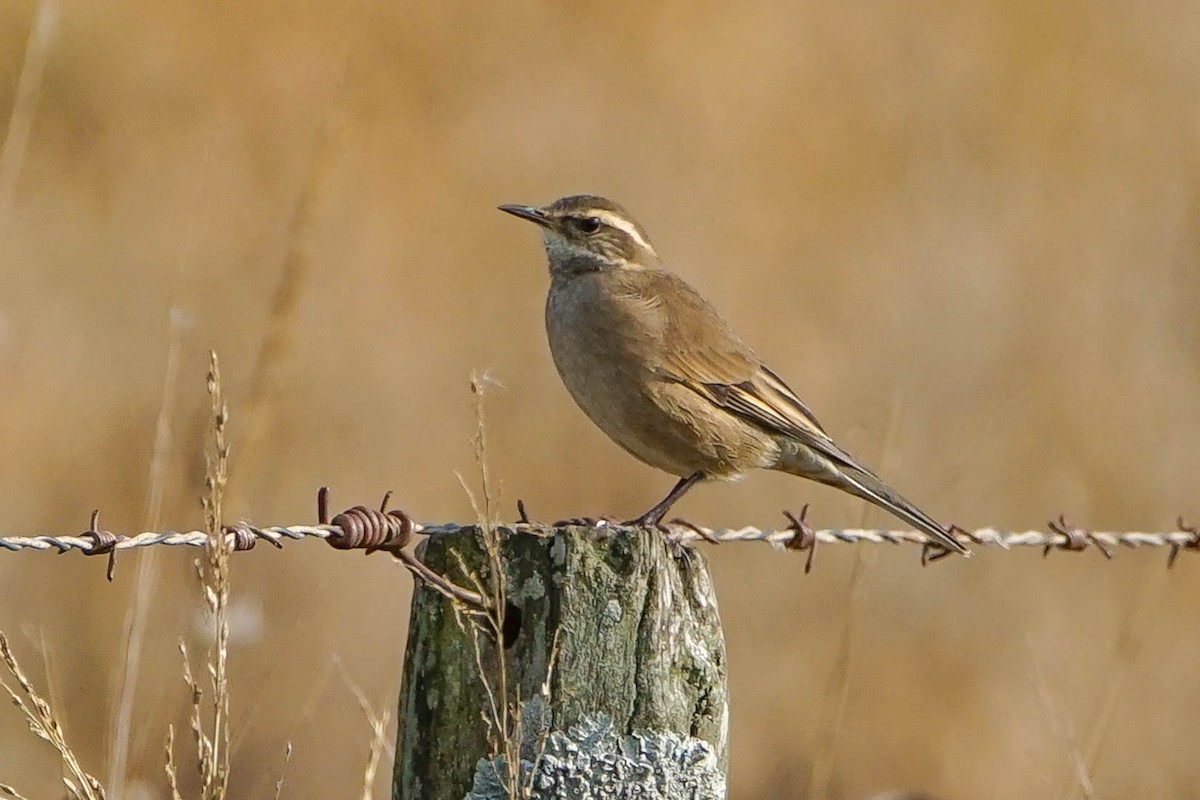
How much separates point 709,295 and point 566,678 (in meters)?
8.68

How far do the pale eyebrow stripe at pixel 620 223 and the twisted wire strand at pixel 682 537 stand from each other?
1.82 meters

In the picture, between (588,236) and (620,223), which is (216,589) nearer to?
(588,236)

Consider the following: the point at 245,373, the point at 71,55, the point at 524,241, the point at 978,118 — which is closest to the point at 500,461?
the point at 245,373

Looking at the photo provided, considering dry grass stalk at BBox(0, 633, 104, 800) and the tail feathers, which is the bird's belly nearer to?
the tail feathers

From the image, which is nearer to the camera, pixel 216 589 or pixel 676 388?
pixel 216 589

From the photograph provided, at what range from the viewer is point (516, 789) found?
3389 millimetres

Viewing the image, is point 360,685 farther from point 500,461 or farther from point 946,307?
point 946,307

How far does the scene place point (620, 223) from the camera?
6.87 m

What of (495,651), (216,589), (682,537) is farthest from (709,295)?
(216,589)

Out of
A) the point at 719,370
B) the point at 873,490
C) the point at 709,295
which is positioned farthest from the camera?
the point at 709,295

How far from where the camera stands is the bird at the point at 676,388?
609cm

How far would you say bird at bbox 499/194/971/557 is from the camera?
240 inches

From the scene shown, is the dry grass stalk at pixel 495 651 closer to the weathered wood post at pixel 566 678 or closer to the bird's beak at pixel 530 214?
the weathered wood post at pixel 566 678

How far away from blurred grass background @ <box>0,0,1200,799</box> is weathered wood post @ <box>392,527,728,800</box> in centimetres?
319
